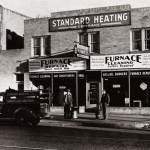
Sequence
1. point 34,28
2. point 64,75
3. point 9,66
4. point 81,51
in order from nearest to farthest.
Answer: point 81,51, point 64,75, point 34,28, point 9,66

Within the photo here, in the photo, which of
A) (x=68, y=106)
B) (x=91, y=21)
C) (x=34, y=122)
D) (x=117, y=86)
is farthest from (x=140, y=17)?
(x=34, y=122)

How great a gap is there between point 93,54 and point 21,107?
933 centimetres

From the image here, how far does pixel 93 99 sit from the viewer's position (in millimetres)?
26922

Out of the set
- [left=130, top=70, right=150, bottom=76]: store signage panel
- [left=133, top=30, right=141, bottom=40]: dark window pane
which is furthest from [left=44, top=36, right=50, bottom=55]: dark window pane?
[left=130, top=70, right=150, bottom=76]: store signage panel

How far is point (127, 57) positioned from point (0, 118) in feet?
34.2

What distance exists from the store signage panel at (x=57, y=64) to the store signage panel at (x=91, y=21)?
2.37 m

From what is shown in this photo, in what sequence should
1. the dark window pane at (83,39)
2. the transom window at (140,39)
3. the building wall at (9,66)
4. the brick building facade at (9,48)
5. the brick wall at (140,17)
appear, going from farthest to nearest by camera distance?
the brick building facade at (9,48), the building wall at (9,66), the dark window pane at (83,39), the transom window at (140,39), the brick wall at (140,17)

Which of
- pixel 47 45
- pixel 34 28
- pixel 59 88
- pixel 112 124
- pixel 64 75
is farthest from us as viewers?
pixel 34 28

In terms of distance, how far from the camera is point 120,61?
25.6m

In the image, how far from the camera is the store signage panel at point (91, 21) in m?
25.8

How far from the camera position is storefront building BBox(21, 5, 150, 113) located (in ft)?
83.0

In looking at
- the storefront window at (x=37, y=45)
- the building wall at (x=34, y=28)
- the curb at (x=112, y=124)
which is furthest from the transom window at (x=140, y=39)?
the storefront window at (x=37, y=45)

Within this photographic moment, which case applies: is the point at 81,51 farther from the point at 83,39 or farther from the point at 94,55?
the point at 83,39

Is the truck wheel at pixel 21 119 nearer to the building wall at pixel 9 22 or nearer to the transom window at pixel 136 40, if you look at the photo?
the transom window at pixel 136 40
